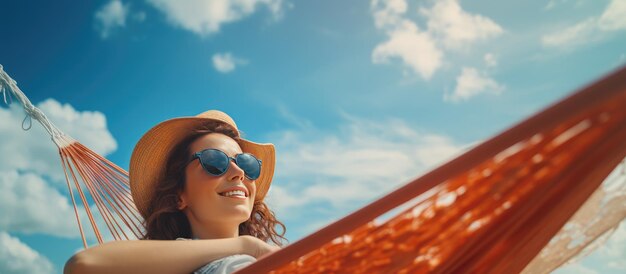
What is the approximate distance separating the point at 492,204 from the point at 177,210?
70.4 inches

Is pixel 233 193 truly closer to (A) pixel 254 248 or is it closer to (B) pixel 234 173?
(B) pixel 234 173

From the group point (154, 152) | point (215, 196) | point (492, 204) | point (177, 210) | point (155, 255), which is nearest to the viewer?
point (492, 204)

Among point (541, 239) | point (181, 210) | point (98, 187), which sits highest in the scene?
point (98, 187)

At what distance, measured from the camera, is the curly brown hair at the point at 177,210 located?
2.52 m

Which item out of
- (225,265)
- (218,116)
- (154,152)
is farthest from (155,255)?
(218,116)

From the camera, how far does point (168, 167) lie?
2.74 meters

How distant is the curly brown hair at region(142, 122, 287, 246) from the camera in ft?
8.27

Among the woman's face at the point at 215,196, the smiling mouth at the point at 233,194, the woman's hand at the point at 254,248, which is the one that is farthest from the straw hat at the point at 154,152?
the woman's hand at the point at 254,248

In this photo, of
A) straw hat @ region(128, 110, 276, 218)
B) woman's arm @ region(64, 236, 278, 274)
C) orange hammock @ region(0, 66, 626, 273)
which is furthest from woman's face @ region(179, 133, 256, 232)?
orange hammock @ region(0, 66, 626, 273)

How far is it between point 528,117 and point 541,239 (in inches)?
18.6

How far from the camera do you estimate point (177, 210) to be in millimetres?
2553

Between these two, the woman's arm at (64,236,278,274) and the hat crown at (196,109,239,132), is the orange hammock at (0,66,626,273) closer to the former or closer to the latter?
the woman's arm at (64,236,278,274)

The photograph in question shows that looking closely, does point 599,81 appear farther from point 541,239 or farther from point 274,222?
point 274,222

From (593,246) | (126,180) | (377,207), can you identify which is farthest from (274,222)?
(377,207)
